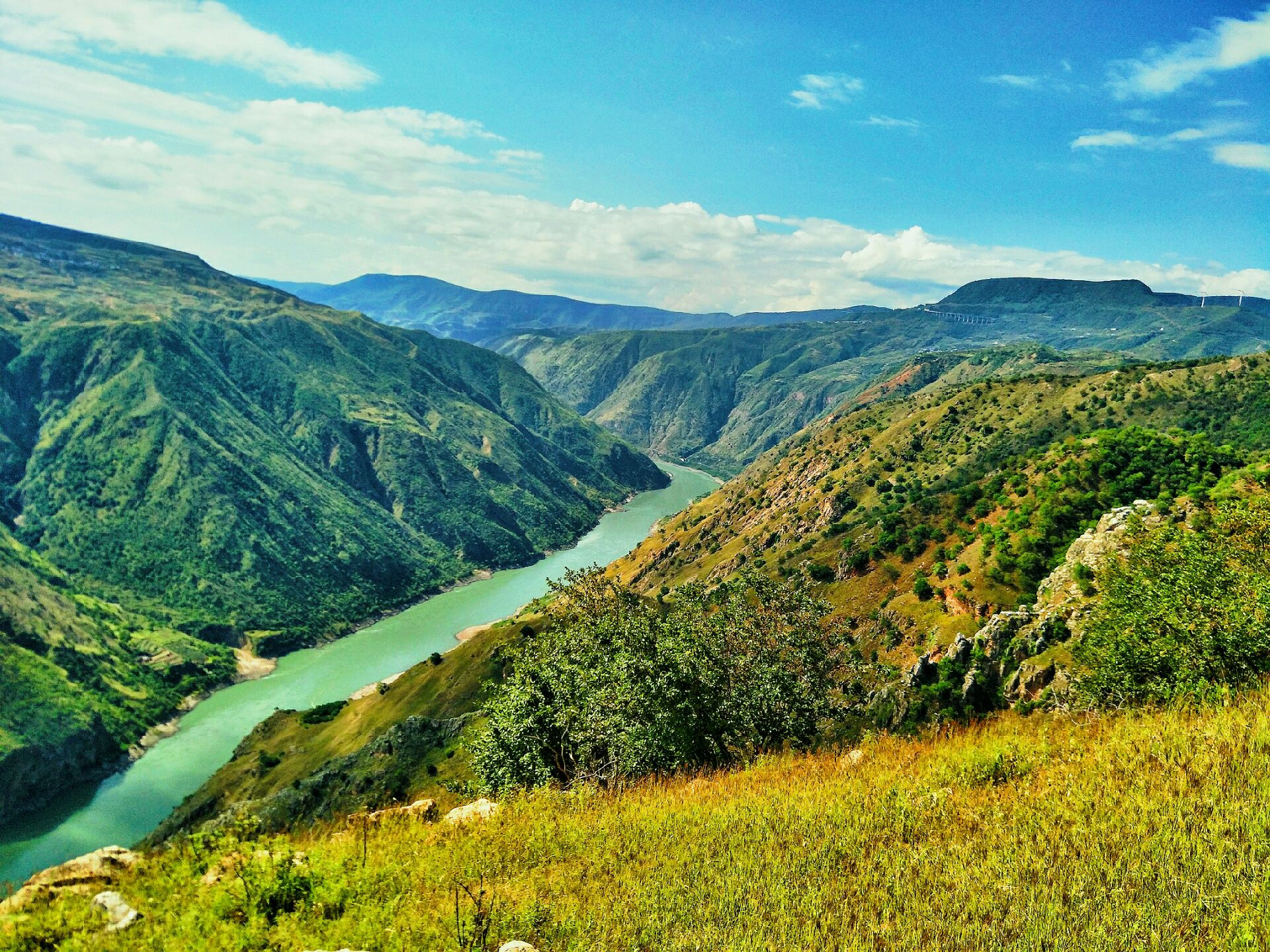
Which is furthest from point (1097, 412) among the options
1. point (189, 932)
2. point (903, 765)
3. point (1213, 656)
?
point (189, 932)

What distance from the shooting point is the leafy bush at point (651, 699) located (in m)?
22.3

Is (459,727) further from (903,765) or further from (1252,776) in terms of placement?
(1252,776)

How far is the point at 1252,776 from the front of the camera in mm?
9383

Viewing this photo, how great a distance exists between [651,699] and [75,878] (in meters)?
15.3

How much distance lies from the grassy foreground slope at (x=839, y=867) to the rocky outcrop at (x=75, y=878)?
1.46 feet

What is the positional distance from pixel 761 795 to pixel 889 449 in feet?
452

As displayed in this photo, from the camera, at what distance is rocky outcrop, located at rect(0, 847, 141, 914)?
423 inches

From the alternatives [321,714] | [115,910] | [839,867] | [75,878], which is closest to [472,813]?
[115,910]

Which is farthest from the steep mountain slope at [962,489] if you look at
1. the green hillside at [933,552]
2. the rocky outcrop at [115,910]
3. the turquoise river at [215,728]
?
the rocky outcrop at [115,910]

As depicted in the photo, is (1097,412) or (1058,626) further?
(1097,412)

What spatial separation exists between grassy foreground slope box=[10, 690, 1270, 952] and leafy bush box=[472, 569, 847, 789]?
768cm

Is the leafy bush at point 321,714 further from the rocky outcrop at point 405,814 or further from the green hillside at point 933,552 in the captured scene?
the rocky outcrop at point 405,814

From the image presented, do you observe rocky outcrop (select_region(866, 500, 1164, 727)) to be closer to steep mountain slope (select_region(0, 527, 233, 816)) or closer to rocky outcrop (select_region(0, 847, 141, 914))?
rocky outcrop (select_region(0, 847, 141, 914))

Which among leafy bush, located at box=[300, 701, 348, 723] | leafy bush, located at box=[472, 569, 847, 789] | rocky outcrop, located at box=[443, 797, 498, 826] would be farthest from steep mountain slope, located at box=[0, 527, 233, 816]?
rocky outcrop, located at box=[443, 797, 498, 826]
